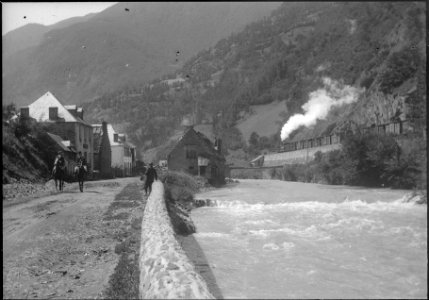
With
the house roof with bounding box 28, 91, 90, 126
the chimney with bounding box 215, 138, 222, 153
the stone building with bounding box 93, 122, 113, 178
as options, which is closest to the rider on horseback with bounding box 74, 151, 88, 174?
the house roof with bounding box 28, 91, 90, 126

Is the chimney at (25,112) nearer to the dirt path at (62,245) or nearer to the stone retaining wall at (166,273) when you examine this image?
the dirt path at (62,245)

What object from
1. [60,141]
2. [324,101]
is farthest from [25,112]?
[324,101]

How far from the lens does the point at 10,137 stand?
24328 millimetres

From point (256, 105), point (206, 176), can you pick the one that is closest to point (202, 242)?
point (206, 176)

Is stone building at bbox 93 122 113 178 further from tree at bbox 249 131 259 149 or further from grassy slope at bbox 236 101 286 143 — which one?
grassy slope at bbox 236 101 286 143

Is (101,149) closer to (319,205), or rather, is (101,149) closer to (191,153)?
(319,205)

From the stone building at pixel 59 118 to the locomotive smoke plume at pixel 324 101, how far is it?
44.1 m

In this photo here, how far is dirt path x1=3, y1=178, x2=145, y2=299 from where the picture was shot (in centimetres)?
1049

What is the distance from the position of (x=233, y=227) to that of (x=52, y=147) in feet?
44.8

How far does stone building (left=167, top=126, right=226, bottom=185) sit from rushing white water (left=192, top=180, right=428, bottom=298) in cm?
2593

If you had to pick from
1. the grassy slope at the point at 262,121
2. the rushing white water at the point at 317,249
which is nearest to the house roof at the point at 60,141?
the rushing white water at the point at 317,249

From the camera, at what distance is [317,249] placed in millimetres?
22281

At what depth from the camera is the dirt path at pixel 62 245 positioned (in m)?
10.5

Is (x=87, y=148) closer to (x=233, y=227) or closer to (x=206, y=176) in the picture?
(x=233, y=227)
